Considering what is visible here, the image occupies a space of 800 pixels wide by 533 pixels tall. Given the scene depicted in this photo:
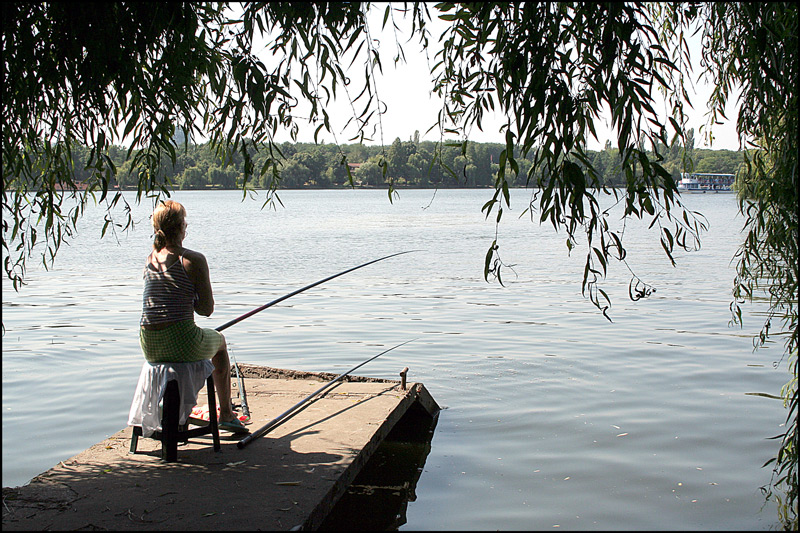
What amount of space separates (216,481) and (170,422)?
50 cm

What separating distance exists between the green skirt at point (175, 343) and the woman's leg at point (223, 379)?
28cm

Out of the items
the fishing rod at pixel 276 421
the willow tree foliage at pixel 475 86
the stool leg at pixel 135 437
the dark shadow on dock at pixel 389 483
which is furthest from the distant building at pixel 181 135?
the dark shadow on dock at pixel 389 483

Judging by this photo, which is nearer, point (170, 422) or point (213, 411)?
point (170, 422)

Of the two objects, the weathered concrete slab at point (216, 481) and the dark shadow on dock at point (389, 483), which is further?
the dark shadow on dock at point (389, 483)

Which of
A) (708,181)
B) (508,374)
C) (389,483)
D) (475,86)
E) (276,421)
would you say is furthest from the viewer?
(708,181)

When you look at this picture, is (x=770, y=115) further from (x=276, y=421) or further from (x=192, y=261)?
(x=276, y=421)

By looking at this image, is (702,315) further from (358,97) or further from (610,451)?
(358,97)

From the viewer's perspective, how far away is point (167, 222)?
4500 millimetres

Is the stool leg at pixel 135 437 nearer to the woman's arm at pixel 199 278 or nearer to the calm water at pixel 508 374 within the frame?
the woman's arm at pixel 199 278

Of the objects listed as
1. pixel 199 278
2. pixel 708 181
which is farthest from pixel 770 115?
pixel 708 181

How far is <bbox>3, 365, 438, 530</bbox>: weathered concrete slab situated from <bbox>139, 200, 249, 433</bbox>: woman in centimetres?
66

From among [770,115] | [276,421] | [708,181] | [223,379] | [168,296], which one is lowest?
[276,421]

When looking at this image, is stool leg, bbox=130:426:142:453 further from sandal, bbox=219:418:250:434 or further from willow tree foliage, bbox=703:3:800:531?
willow tree foliage, bbox=703:3:800:531

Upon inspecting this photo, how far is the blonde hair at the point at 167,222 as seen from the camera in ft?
14.7
